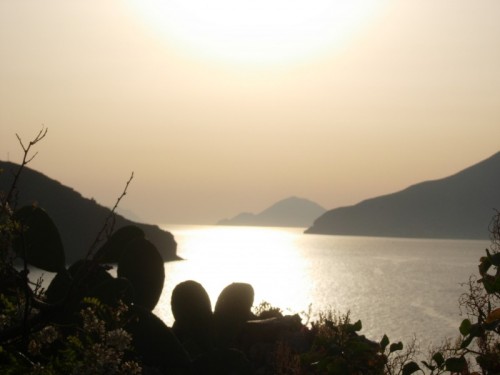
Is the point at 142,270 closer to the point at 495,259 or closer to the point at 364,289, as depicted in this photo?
the point at 495,259

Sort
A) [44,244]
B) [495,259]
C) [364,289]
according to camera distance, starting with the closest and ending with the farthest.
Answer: [495,259], [44,244], [364,289]

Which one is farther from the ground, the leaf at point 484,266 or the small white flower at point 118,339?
the leaf at point 484,266

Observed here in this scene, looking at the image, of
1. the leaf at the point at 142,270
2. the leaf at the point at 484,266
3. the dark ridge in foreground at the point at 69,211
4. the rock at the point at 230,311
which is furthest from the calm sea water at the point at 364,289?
the leaf at the point at 484,266

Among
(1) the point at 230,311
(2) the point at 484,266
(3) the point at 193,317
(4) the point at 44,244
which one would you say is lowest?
(3) the point at 193,317

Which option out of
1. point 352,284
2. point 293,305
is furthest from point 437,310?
point 352,284

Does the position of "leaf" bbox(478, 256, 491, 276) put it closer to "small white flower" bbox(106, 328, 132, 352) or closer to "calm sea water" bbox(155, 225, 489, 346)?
"small white flower" bbox(106, 328, 132, 352)

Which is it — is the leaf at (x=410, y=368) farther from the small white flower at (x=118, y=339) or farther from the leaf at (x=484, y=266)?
the small white flower at (x=118, y=339)

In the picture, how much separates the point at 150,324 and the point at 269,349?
15.9 ft

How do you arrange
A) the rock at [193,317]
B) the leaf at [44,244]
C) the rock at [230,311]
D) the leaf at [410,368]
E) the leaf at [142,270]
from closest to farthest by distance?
the leaf at [410,368], the leaf at [44,244], the leaf at [142,270], the rock at [193,317], the rock at [230,311]

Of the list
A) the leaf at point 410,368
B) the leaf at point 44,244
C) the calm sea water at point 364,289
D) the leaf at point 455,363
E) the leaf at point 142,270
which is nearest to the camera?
the leaf at point 455,363

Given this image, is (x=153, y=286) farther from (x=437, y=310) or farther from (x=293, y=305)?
(x=293, y=305)

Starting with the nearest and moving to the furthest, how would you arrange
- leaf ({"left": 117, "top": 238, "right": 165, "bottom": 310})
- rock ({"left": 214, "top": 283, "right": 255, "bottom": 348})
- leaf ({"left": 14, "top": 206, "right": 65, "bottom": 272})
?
leaf ({"left": 14, "top": 206, "right": 65, "bottom": 272}) < leaf ({"left": 117, "top": 238, "right": 165, "bottom": 310}) < rock ({"left": 214, "top": 283, "right": 255, "bottom": 348})

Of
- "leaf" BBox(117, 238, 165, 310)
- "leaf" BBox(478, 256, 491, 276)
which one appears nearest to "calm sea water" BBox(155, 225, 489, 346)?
"leaf" BBox(117, 238, 165, 310)

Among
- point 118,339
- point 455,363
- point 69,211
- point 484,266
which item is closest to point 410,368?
point 455,363
